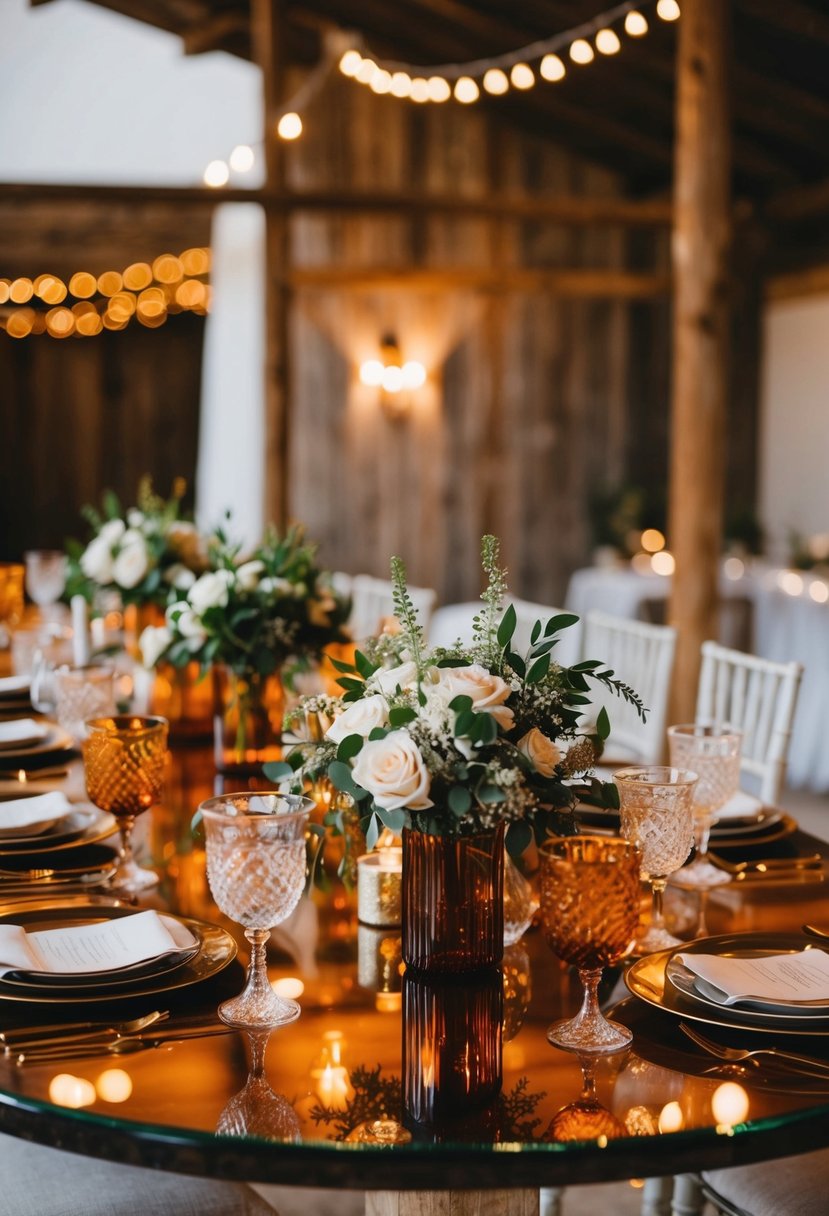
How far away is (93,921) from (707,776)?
771 millimetres

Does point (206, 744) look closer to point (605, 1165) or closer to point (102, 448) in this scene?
point (605, 1165)

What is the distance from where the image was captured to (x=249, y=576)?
7.21 ft

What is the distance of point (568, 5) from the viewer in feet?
20.4

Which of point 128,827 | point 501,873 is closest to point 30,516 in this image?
point 128,827

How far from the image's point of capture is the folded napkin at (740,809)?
1904mm

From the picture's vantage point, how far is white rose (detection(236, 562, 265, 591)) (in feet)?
7.20

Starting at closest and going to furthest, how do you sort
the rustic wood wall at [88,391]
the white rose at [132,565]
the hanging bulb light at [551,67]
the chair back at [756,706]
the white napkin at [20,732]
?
the white napkin at [20,732], the chair back at [756,706], the white rose at [132,565], the hanging bulb light at [551,67], the rustic wood wall at [88,391]

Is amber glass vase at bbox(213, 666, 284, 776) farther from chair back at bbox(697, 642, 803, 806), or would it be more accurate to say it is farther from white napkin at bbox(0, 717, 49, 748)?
chair back at bbox(697, 642, 803, 806)

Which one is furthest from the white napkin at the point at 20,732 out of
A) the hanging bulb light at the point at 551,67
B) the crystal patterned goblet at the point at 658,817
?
the hanging bulb light at the point at 551,67

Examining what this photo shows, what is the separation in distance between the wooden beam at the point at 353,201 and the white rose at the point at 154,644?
3637 mm

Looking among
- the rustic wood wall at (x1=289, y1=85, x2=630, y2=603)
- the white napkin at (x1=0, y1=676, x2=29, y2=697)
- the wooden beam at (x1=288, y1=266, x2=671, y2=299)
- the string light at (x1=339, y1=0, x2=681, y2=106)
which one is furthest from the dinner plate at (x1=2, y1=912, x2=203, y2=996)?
the rustic wood wall at (x1=289, y1=85, x2=630, y2=603)

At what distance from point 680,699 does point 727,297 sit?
155cm

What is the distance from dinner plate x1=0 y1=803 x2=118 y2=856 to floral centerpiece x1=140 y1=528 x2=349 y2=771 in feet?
1.18

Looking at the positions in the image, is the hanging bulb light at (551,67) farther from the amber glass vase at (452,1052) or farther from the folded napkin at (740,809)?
the amber glass vase at (452,1052)
